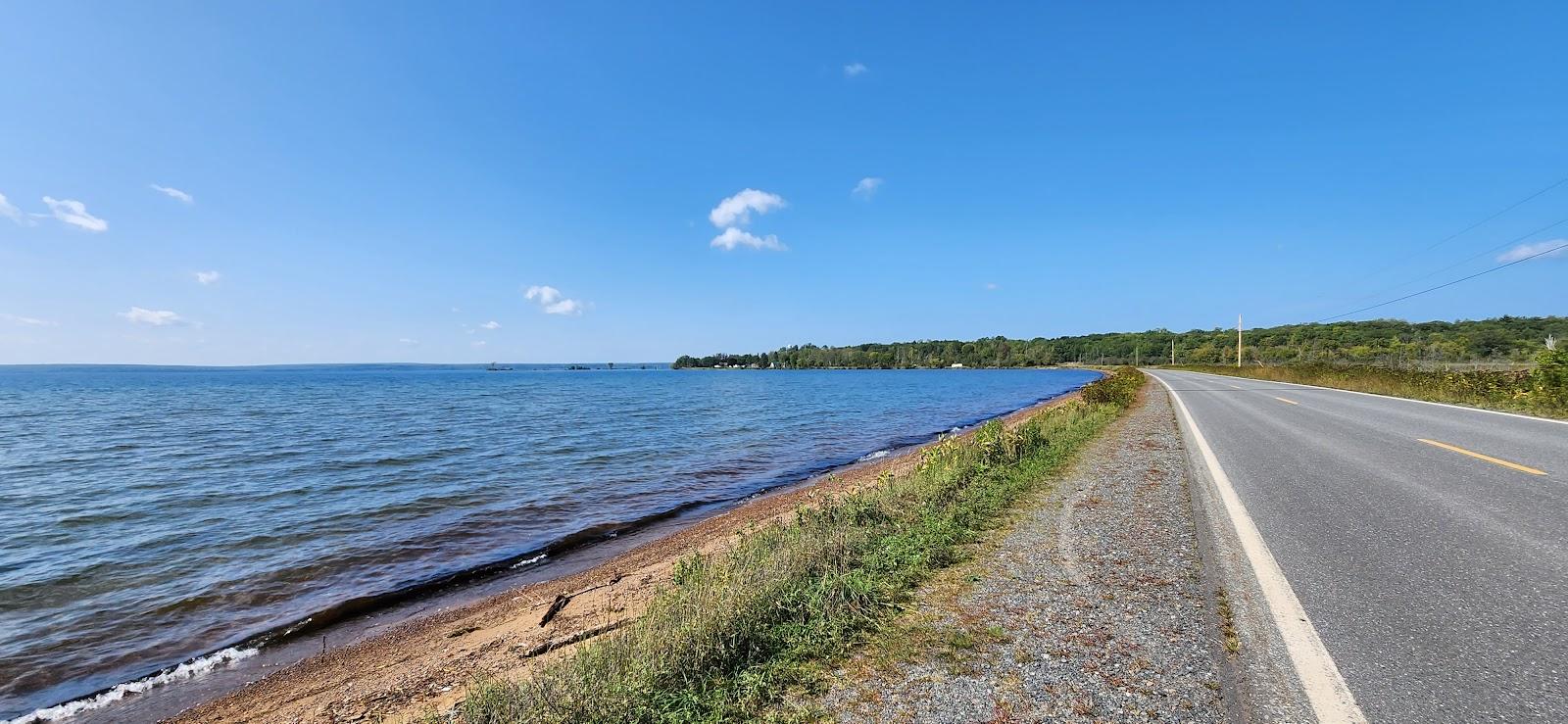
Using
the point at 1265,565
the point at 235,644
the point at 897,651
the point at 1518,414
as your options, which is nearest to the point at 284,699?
the point at 235,644

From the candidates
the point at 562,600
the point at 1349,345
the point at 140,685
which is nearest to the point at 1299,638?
the point at 562,600

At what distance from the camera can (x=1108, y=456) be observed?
10.6 meters

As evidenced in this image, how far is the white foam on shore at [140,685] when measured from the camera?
635 cm

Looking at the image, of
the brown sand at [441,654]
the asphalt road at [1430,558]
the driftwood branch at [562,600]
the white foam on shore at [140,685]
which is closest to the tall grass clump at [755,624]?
the brown sand at [441,654]

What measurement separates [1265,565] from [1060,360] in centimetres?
20684

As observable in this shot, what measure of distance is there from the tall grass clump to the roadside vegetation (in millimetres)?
17403

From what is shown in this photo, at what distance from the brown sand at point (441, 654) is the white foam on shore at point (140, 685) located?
981mm

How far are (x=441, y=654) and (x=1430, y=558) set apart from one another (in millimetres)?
9745

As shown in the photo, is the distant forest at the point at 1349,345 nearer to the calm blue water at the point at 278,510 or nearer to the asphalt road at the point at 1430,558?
Result: the asphalt road at the point at 1430,558

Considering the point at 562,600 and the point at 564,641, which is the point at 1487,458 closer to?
the point at 564,641

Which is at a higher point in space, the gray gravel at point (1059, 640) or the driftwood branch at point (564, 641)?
the gray gravel at point (1059, 640)

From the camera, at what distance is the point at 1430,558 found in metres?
4.72

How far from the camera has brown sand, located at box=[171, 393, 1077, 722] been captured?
231 inches

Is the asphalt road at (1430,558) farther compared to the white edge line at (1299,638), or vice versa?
the asphalt road at (1430,558)
